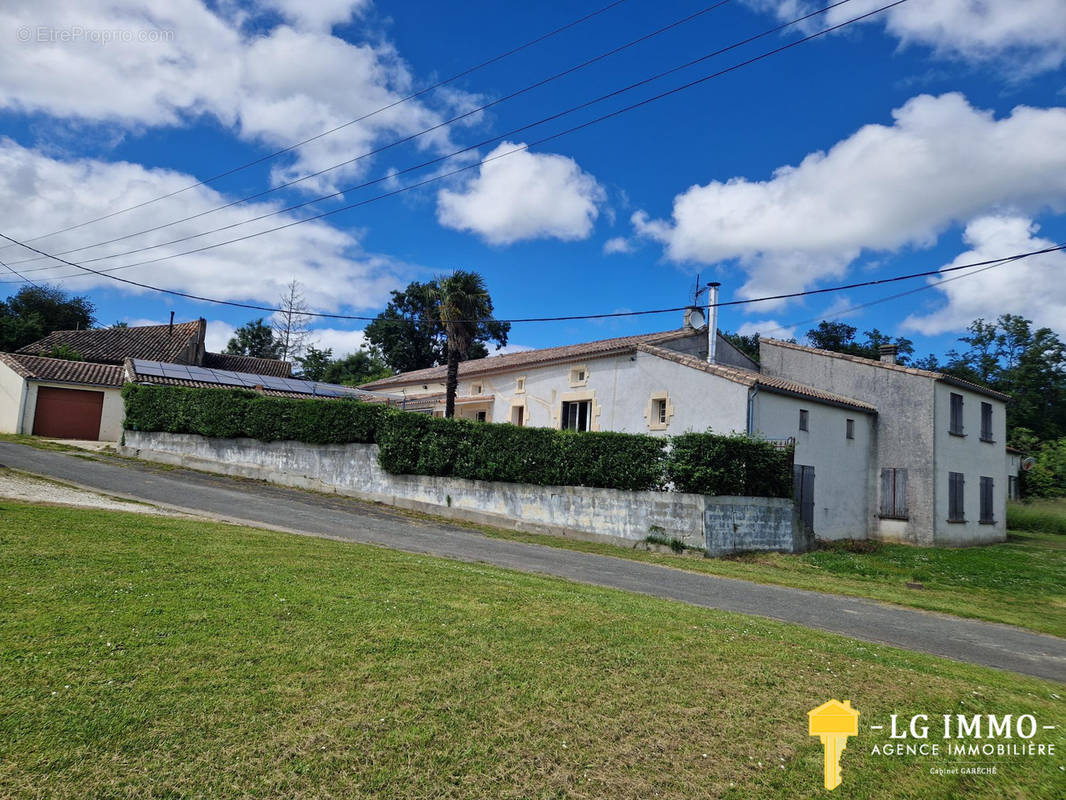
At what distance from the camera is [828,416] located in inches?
890

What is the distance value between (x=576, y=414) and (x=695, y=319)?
625cm

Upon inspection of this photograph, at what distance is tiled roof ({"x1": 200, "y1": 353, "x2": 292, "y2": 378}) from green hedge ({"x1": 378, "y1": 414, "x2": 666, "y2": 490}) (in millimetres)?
31445

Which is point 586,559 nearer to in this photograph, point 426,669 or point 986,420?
point 426,669

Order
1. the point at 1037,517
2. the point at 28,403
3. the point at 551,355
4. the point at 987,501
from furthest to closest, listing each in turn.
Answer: the point at 28,403 < the point at 1037,517 < the point at 551,355 < the point at 987,501

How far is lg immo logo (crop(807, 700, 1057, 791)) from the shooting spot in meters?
4.26

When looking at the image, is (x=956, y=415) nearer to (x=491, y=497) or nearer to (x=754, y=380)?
(x=754, y=380)

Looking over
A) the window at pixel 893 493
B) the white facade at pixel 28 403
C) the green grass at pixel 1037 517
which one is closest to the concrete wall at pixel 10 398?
the white facade at pixel 28 403

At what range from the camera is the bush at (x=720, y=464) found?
16453 millimetres

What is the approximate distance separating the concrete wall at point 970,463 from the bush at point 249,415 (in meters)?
19.7

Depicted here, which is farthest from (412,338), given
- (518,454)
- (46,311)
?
(518,454)

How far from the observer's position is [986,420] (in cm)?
2639

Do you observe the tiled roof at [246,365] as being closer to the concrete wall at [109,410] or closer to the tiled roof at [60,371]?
the tiled roof at [60,371]

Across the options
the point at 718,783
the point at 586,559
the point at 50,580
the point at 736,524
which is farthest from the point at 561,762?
the point at 736,524

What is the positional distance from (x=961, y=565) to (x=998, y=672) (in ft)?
43.3
